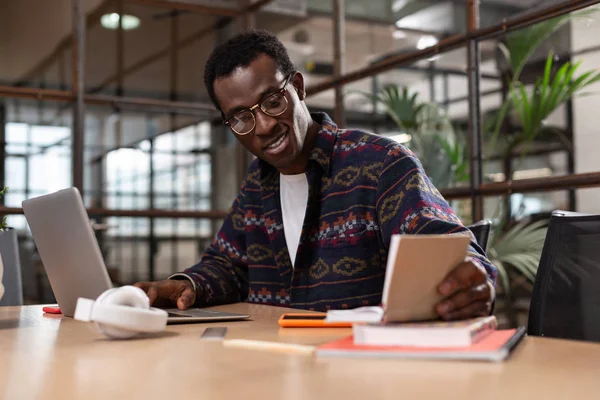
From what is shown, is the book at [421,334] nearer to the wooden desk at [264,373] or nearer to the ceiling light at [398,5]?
the wooden desk at [264,373]

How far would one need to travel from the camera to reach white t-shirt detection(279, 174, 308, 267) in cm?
198

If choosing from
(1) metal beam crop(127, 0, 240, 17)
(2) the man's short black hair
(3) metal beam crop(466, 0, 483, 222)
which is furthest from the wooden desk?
(1) metal beam crop(127, 0, 240, 17)

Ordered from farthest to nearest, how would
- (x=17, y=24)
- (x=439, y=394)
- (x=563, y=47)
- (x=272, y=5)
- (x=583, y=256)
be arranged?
1. (x=272, y=5)
2. (x=17, y=24)
3. (x=563, y=47)
4. (x=583, y=256)
5. (x=439, y=394)

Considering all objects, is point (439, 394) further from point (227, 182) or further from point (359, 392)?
point (227, 182)

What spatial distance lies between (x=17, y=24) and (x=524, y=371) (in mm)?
3503

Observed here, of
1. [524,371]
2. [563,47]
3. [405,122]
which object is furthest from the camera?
[405,122]

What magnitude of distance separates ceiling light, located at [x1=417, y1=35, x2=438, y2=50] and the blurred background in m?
0.02

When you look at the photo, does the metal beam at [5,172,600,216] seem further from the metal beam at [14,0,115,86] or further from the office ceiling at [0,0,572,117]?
the metal beam at [14,0,115,86]

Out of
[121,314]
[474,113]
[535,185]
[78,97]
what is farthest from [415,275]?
[78,97]

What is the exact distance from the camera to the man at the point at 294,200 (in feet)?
5.79

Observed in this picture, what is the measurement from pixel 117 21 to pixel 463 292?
3.35 meters

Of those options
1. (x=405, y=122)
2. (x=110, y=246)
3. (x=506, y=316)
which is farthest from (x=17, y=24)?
(x=506, y=316)

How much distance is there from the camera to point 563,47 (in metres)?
2.65

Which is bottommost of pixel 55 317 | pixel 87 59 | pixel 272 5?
pixel 55 317
